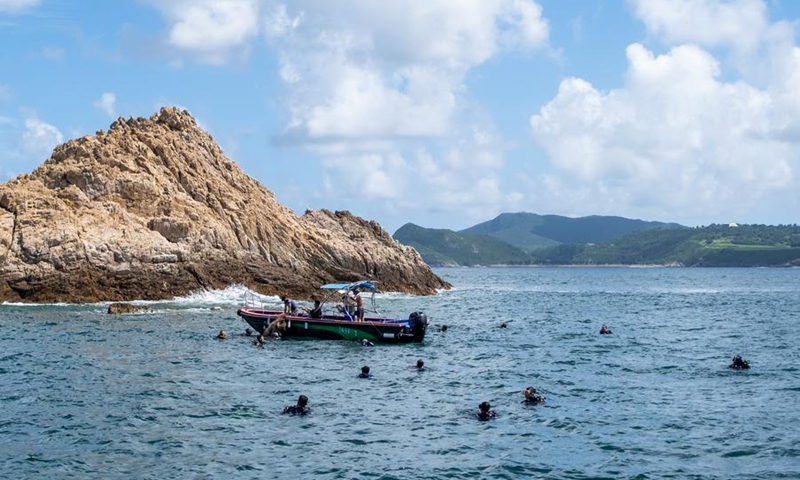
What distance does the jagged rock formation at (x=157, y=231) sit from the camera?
67312 mm

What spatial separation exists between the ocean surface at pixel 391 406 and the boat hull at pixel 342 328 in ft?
3.06

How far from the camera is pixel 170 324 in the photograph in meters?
51.8

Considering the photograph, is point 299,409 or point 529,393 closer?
point 299,409

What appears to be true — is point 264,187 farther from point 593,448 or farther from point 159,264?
point 593,448

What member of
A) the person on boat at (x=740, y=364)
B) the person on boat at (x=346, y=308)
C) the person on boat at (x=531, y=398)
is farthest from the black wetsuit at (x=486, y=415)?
the person on boat at (x=346, y=308)

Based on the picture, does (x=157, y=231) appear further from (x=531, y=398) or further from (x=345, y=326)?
(x=531, y=398)

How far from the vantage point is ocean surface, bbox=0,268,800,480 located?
20.9 metres

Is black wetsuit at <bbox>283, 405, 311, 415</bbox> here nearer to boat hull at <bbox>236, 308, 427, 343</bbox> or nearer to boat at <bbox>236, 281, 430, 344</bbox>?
boat at <bbox>236, 281, 430, 344</bbox>

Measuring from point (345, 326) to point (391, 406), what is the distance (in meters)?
18.8

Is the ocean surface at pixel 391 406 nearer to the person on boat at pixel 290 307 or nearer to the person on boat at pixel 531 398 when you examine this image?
the person on boat at pixel 531 398

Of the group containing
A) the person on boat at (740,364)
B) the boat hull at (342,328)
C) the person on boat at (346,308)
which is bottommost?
the person on boat at (740,364)

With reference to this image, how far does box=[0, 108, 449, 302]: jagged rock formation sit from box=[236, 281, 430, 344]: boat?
2486 cm

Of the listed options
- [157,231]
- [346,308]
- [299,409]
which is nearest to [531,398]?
[299,409]

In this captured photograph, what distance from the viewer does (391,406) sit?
2806cm
